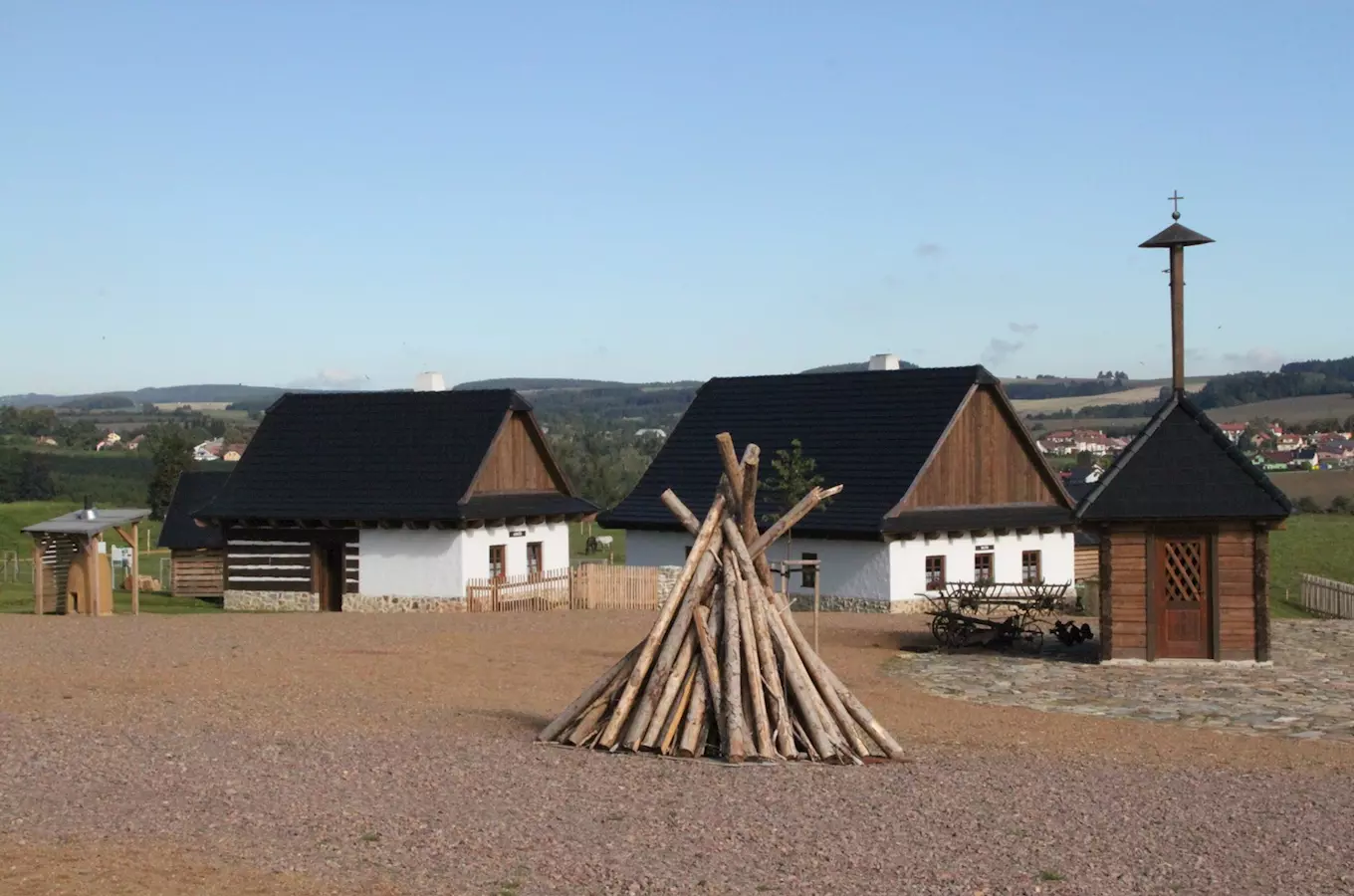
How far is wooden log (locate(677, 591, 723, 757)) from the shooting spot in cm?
1538

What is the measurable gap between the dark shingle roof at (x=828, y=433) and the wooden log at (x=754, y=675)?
18.9 metres

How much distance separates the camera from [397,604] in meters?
37.4

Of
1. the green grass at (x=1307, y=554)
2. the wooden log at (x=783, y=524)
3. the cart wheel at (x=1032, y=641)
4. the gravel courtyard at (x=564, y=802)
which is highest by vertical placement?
the wooden log at (x=783, y=524)

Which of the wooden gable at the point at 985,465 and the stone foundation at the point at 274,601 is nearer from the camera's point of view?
the wooden gable at the point at 985,465

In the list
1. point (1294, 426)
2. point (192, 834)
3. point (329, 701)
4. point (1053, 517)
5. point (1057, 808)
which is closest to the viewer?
point (192, 834)

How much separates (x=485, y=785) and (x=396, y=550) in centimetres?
2450

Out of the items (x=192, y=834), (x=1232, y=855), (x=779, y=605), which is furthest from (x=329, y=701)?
(x=1232, y=855)

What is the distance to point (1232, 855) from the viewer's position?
1167 centimetres

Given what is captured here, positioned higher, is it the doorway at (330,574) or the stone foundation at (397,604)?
the doorway at (330,574)

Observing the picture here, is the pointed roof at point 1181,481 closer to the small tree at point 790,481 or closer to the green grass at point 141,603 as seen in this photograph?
the small tree at point 790,481

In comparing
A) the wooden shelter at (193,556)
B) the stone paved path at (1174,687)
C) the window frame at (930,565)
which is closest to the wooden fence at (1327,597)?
the window frame at (930,565)

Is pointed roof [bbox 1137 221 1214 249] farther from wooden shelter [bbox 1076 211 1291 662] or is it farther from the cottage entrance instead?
the cottage entrance

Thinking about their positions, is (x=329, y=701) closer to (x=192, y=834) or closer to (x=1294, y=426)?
(x=192, y=834)

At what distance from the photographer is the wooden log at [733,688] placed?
1517cm
